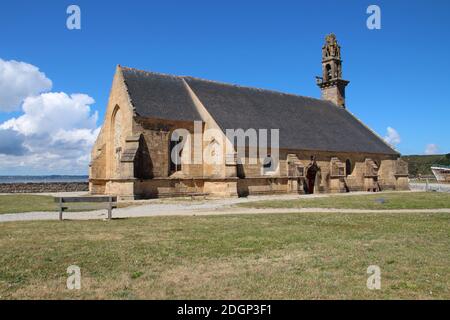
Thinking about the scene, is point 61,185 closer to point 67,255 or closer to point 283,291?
point 67,255

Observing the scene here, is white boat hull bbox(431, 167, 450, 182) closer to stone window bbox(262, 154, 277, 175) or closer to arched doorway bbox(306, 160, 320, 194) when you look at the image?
arched doorway bbox(306, 160, 320, 194)

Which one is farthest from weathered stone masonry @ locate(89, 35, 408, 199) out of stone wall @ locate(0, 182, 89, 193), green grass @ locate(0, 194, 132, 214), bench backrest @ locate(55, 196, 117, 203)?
bench backrest @ locate(55, 196, 117, 203)

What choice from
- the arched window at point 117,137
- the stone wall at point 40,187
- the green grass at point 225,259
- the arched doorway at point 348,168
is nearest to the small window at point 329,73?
the arched doorway at point 348,168

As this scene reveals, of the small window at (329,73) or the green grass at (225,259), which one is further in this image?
the small window at (329,73)

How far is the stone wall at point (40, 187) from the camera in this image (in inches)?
1389

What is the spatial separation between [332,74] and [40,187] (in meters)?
32.8

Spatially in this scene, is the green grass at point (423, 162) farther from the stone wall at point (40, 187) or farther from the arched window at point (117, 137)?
the arched window at point (117, 137)

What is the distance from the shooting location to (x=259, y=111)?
114 feet

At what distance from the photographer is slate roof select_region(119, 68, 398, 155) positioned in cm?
2928

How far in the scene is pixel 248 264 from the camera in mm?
7789

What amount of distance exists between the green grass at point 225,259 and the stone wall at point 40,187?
2457 centimetres

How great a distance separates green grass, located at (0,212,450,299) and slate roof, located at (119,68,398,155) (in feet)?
55.5

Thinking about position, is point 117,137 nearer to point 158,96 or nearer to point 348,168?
point 158,96

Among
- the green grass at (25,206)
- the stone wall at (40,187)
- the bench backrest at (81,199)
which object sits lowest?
the green grass at (25,206)
